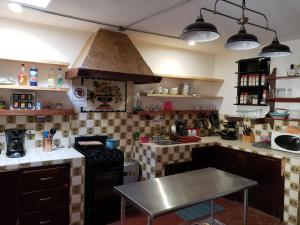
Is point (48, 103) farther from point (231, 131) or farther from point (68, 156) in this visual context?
point (231, 131)

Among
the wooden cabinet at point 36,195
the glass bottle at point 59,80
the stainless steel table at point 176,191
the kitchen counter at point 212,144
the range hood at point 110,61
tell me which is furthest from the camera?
the glass bottle at point 59,80

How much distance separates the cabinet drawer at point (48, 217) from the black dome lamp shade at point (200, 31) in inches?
85.7

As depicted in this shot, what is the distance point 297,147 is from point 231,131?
116 cm

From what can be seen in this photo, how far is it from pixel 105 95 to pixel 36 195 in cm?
157

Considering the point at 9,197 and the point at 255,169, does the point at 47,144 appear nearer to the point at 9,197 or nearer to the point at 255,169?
the point at 9,197

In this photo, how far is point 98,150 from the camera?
3.13m

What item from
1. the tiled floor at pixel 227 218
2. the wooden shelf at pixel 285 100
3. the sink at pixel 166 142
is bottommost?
the tiled floor at pixel 227 218

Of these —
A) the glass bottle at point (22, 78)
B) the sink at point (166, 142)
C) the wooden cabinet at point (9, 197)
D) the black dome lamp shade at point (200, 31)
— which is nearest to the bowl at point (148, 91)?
the sink at point (166, 142)

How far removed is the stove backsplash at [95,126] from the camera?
303 cm

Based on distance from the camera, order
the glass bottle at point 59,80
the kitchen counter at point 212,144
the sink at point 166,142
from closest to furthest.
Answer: the kitchen counter at point 212,144 < the glass bottle at point 59,80 < the sink at point 166,142

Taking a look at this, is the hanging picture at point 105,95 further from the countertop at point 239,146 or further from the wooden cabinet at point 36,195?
the wooden cabinet at point 36,195

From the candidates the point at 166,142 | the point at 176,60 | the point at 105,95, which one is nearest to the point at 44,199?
the point at 105,95

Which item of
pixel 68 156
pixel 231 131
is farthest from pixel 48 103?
pixel 231 131

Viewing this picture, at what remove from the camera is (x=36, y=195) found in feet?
8.33
